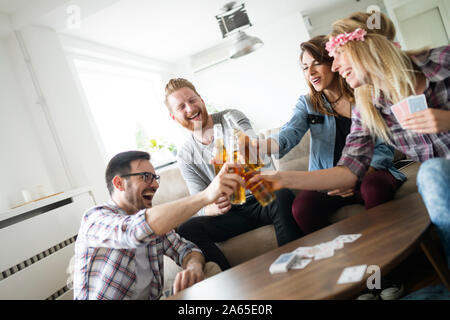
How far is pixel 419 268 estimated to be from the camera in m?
1.66

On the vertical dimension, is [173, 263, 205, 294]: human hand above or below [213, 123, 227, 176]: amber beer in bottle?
below

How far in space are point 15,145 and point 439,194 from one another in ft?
11.0

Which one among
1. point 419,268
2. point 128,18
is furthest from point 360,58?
point 128,18

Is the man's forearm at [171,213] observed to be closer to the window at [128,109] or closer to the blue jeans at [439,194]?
the blue jeans at [439,194]

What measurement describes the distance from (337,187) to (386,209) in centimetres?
29

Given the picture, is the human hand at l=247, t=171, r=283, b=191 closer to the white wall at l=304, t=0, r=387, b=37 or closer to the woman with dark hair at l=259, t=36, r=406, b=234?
the woman with dark hair at l=259, t=36, r=406, b=234

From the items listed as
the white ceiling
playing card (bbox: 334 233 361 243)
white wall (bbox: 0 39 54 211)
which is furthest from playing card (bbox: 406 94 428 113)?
the white ceiling

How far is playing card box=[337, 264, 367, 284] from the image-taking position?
0.81 m

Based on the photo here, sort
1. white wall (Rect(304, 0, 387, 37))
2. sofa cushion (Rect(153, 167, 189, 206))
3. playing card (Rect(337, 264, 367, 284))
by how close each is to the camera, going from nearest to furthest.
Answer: playing card (Rect(337, 264, 367, 284)) < sofa cushion (Rect(153, 167, 189, 206)) < white wall (Rect(304, 0, 387, 37))

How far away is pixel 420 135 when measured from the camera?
4.44 feet

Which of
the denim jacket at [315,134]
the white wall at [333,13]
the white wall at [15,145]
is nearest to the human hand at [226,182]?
the denim jacket at [315,134]

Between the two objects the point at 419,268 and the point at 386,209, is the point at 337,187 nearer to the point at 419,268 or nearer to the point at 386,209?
the point at 386,209

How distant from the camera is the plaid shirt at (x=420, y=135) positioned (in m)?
1.23
